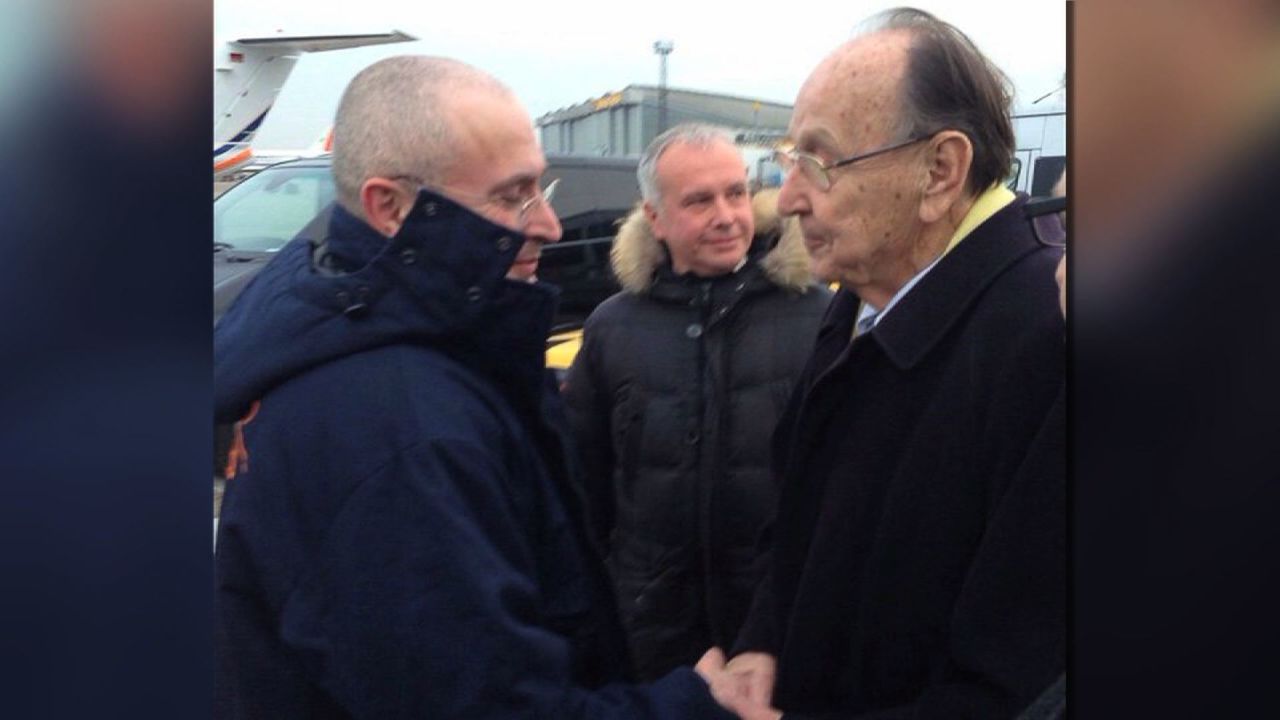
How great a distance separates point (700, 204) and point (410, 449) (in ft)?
1.64

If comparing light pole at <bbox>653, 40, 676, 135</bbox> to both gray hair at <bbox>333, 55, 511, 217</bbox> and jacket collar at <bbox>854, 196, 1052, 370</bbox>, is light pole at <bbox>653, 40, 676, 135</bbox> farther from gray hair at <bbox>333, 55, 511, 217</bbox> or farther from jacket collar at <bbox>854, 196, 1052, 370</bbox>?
jacket collar at <bbox>854, 196, 1052, 370</bbox>

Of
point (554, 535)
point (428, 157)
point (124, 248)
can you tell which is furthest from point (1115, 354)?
point (124, 248)

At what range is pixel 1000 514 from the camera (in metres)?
1.67

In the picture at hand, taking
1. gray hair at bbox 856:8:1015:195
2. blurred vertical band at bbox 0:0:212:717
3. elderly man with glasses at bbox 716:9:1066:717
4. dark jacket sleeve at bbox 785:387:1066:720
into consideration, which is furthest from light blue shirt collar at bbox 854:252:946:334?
blurred vertical band at bbox 0:0:212:717

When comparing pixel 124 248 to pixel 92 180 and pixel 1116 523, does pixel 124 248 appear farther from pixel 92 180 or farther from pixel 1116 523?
pixel 1116 523

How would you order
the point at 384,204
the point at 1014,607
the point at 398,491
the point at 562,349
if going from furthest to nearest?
the point at 1014,607
the point at 562,349
the point at 384,204
the point at 398,491

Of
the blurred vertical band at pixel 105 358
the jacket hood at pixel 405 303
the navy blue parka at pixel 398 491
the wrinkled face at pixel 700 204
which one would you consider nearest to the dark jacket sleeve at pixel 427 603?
the navy blue parka at pixel 398 491

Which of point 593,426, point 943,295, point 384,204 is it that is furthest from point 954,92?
point 384,204

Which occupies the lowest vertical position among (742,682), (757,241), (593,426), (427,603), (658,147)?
(742,682)

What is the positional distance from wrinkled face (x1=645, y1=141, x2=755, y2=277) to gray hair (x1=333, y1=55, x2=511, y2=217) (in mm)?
239

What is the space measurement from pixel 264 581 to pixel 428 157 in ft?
1.66

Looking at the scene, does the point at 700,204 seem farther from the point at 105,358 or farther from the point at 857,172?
the point at 105,358

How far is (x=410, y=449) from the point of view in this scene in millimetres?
1347

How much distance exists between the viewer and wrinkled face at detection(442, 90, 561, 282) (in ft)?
4.75
